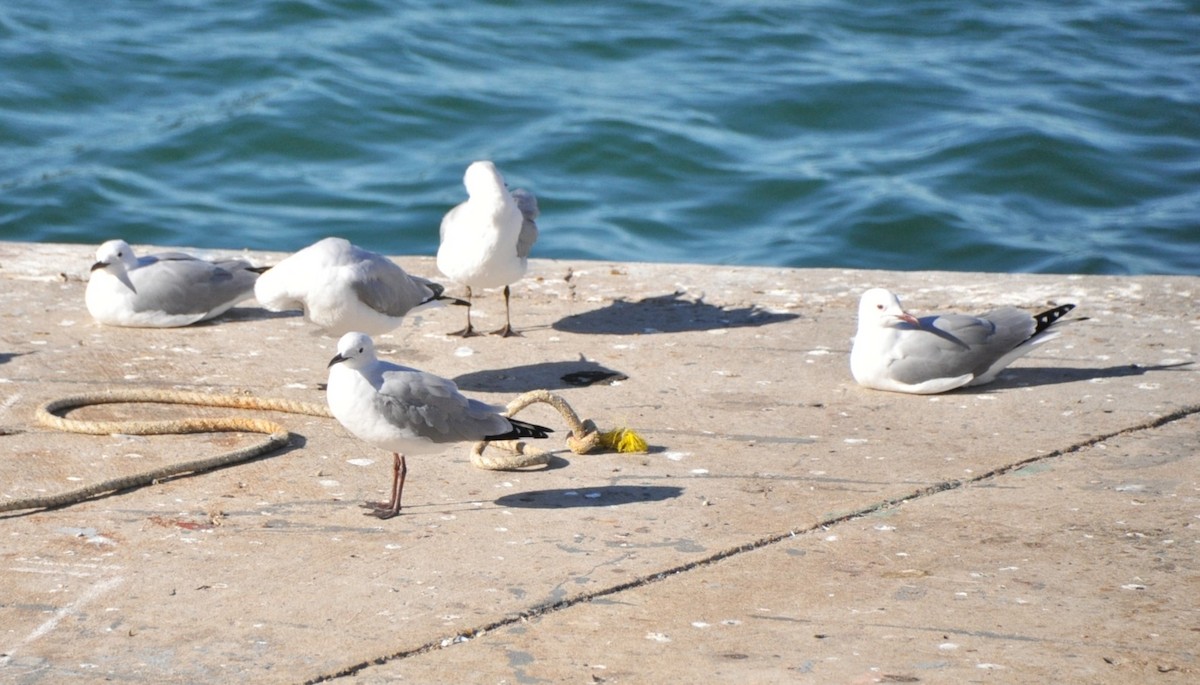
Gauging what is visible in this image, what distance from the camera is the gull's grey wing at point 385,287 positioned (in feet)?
19.3

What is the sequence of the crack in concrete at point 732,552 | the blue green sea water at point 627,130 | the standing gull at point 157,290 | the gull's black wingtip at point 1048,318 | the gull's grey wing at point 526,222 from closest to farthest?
the crack in concrete at point 732,552 → the gull's black wingtip at point 1048,318 → the standing gull at point 157,290 → the gull's grey wing at point 526,222 → the blue green sea water at point 627,130

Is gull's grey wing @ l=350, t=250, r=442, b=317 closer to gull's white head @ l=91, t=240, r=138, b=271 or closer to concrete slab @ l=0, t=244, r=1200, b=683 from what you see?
concrete slab @ l=0, t=244, r=1200, b=683

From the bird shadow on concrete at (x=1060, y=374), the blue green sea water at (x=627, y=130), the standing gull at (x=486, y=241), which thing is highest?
the blue green sea water at (x=627, y=130)

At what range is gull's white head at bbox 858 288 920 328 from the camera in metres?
5.80

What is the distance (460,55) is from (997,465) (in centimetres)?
1350

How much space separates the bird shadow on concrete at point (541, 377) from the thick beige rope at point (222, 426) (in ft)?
2.34

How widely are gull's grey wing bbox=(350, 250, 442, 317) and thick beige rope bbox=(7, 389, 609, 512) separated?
2.02 ft

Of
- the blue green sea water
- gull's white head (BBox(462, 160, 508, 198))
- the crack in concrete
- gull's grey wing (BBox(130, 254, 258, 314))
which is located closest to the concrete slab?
the crack in concrete

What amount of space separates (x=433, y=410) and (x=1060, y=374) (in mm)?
2863

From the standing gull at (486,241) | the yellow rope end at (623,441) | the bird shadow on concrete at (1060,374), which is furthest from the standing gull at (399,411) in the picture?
the bird shadow on concrete at (1060,374)

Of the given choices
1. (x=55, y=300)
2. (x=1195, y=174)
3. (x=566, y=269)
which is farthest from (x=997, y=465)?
(x=1195, y=174)

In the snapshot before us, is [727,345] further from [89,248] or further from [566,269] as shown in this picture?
[89,248]

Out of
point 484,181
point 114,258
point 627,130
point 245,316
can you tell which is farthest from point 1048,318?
point 627,130

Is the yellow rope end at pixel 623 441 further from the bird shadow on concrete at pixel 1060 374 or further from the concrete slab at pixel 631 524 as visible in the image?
the bird shadow on concrete at pixel 1060 374
